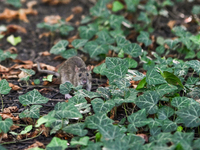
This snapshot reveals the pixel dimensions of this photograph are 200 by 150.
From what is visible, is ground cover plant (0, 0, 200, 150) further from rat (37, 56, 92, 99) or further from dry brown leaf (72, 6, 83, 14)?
dry brown leaf (72, 6, 83, 14)

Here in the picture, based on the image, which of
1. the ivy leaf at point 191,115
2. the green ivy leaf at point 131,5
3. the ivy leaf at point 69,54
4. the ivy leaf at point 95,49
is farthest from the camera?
the green ivy leaf at point 131,5

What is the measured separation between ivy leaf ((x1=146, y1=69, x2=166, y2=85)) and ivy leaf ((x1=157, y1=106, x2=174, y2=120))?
365 mm

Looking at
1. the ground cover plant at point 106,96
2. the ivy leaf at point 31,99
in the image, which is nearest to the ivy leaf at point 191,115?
the ground cover plant at point 106,96

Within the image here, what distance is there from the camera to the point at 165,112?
3477 mm

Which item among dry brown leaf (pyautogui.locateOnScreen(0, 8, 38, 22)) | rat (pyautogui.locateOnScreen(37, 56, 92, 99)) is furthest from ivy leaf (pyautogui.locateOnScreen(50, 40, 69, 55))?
dry brown leaf (pyautogui.locateOnScreen(0, 8, 38, 22))

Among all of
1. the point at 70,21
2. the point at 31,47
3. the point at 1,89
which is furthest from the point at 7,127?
Answer: the point at 70,21

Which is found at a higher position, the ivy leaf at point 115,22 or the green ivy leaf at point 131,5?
the green ivy leaf at point 131,5

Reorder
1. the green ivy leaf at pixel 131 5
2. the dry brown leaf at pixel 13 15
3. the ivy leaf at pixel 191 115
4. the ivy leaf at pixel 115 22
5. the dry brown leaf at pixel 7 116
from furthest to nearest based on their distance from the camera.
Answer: the dry brown leaf at pixel 13 15 < the green ivy leaf at pixel 131 5 < the ivy leaf at pixel 115 22 < the dry brown leaf at pixel 7 116 < the ivy leaf at pixel 191 115

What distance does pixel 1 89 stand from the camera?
148 inches

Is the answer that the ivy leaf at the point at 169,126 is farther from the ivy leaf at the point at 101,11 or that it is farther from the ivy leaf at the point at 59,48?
the ivy leaf at the point at 101,11

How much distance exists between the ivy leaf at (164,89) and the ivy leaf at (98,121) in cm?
79

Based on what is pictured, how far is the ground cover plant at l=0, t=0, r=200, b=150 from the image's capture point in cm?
322

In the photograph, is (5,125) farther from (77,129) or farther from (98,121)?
(98,121)

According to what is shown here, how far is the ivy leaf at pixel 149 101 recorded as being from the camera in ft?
11.3
